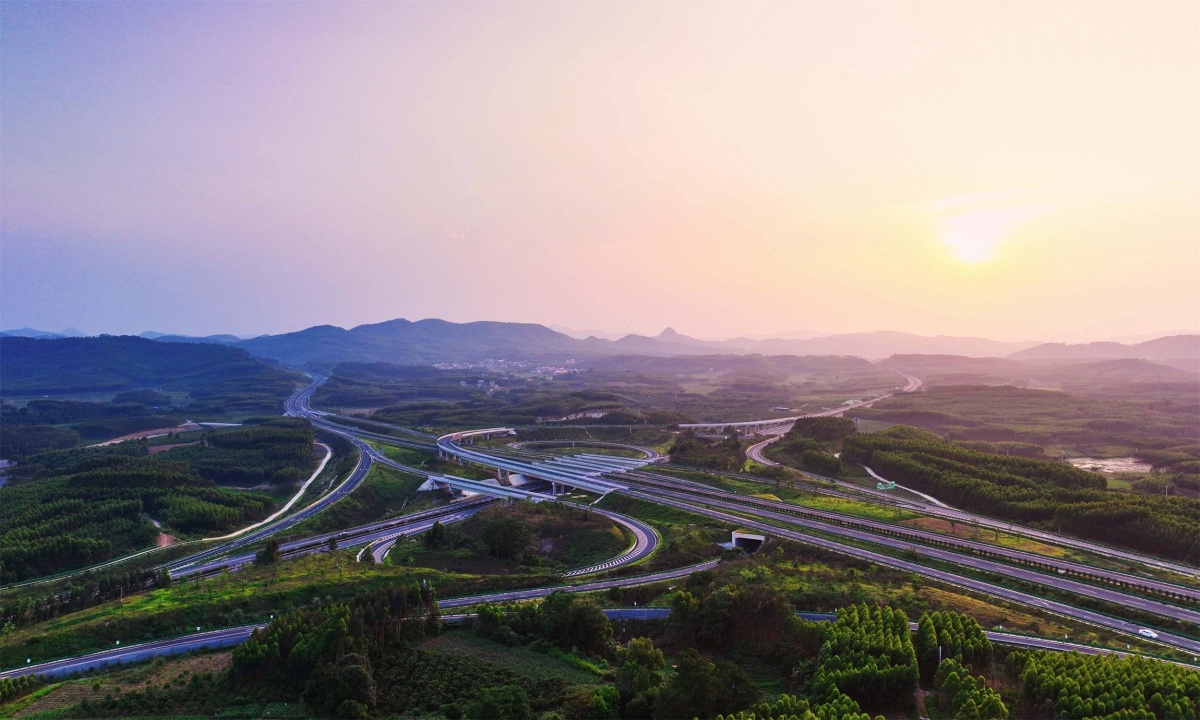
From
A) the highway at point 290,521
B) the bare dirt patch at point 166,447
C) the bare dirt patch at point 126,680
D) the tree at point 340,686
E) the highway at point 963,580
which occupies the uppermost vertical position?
the bare dirt patch at point 166,447

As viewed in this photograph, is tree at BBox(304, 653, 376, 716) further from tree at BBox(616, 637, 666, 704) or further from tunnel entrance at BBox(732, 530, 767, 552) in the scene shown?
tunnel entrance at BBox(732, 530, 767, 552)

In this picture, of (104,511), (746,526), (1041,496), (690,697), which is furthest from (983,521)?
(104,511)

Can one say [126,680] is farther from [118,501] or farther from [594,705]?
[118,501]

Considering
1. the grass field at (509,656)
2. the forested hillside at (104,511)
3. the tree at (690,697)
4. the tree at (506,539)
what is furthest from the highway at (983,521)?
the forested hillside at (104,511)

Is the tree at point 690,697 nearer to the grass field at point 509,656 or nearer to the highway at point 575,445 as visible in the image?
the grass field at point 509,656

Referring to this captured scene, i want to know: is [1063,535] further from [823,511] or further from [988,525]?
[823,511]

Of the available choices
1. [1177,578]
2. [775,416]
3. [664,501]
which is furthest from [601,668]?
[775,416]

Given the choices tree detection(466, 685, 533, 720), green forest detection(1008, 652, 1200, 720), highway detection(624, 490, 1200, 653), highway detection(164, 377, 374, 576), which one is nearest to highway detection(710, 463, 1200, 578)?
highway detection(624, 490, 1200, 653)

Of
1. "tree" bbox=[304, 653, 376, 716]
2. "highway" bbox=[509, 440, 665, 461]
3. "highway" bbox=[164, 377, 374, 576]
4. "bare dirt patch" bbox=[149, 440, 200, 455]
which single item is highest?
"bare dirt patch" bbox=[149, 440, 200, 455]
